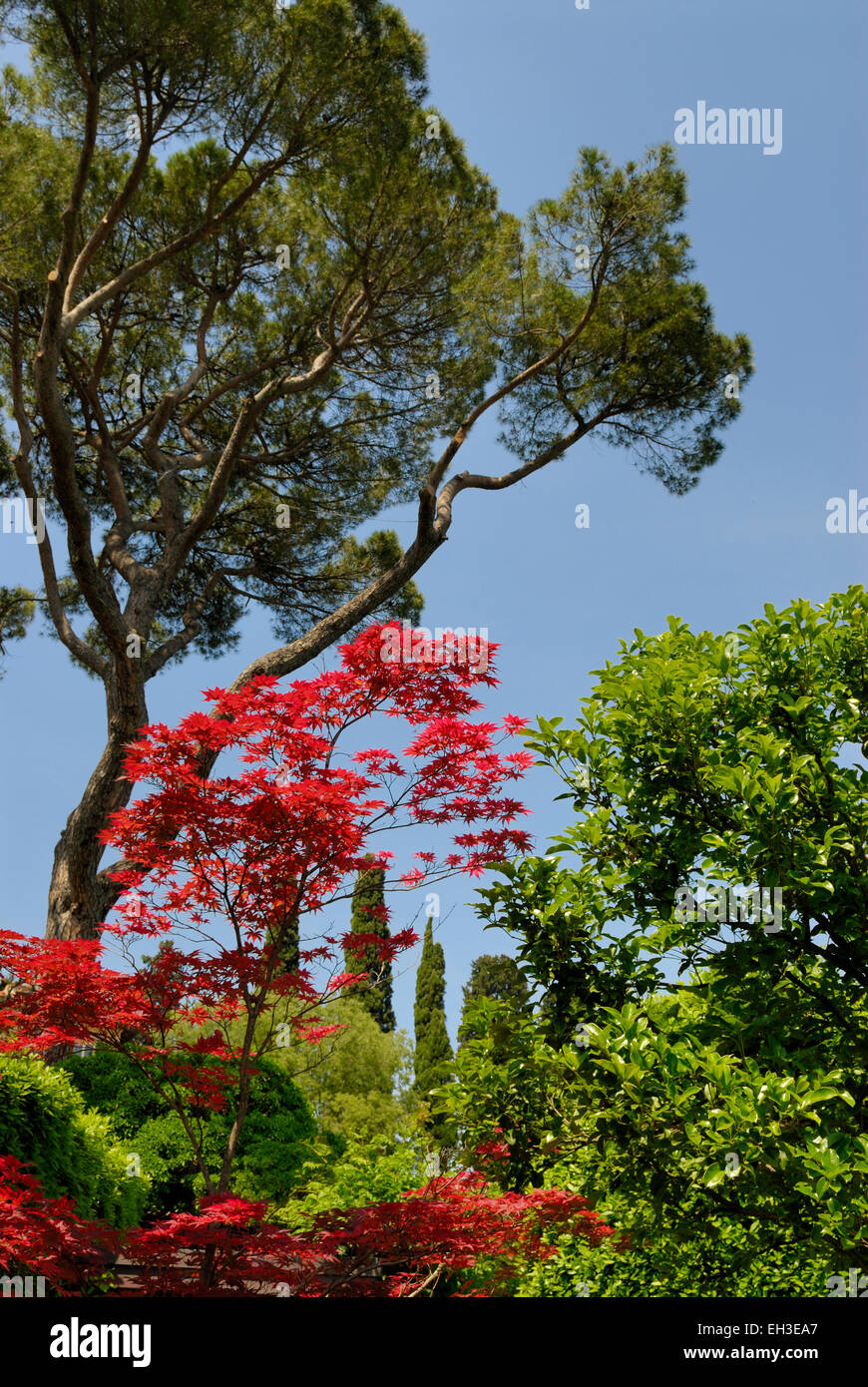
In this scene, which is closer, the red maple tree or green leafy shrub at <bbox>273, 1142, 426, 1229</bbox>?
the red maple tree

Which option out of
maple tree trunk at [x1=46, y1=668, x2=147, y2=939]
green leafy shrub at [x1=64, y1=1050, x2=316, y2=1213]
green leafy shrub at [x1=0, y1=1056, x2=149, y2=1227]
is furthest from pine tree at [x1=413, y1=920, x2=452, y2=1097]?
green leafy shrub at [x1=0, y1=1056, x2=149, y2=1227]

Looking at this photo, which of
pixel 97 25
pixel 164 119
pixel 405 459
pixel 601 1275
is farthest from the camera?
pixel 405 459

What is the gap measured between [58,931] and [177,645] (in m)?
3.28

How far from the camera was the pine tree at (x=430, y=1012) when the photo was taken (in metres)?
21.0

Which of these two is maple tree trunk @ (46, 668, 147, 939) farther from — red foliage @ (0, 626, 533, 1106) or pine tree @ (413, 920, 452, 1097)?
pine tree @ (413, 920, 452, 1097)

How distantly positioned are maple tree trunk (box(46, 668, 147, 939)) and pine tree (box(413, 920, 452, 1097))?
12.5 m

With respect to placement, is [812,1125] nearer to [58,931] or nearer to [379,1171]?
[379,1171]

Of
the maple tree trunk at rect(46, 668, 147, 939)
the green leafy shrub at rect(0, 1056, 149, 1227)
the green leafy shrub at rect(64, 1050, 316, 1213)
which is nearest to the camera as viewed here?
the green leafy shrub at rect(0, 1056, 149, 1227)

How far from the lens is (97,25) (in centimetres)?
853

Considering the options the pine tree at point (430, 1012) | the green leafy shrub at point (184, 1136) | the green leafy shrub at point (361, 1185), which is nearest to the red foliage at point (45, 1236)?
the green leafy shrub at point (361, 1185)

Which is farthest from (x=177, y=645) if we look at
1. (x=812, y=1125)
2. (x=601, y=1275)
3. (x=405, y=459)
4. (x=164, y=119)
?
(x=812, y=1125)

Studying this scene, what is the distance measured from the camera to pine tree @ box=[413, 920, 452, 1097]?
21.0 m

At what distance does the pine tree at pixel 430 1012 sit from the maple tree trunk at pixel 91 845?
12.5 metres

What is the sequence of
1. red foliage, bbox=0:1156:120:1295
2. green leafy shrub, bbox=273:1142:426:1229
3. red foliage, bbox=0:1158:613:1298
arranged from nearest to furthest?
1. red foliage, bbox=0:1156:120:1295
2. red foliage, bbox=0:1158:613:1298
3. green leafy shrub, bbox=273:1142:426:1229
